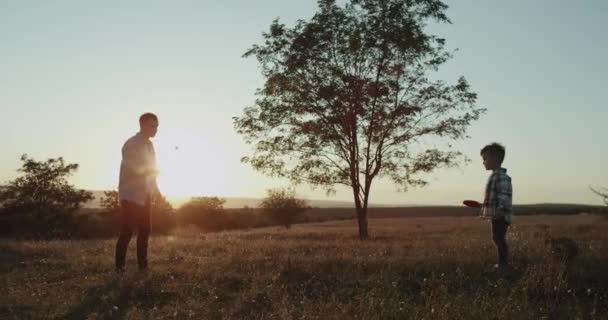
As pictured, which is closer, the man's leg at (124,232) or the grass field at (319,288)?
the grass field at (319,288)

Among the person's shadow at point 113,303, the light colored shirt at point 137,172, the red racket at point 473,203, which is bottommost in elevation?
the person's shadow at point 113,303

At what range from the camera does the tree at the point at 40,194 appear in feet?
194

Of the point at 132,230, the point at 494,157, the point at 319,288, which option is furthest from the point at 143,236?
the point at 494,157

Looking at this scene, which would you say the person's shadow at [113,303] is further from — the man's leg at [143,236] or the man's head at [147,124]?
the man's head at [147,124]

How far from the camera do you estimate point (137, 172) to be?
1036 centimetres

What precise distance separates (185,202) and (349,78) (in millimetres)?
52752

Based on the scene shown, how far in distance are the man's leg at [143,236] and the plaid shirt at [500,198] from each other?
6.06 meters

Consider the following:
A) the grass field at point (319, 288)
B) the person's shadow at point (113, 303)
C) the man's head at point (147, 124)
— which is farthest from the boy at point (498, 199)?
the man's head at point (147, 124)

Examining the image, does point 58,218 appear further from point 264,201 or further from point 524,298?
point 524,298

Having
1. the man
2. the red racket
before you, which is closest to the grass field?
the man

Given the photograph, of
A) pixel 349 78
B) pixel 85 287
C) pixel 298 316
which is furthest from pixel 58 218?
pixel 298 316

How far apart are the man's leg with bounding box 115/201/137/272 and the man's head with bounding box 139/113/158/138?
1.35 meters

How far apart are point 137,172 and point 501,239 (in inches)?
256

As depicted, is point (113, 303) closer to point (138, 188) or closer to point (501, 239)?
point (138, 188)
